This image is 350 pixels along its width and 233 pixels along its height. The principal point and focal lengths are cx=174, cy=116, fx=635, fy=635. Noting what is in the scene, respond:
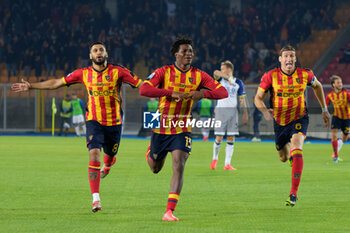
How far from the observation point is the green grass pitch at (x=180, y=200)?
22.2 ft

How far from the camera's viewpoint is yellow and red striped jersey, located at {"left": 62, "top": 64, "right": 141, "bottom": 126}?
27.6 ft

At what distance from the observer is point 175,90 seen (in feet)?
24.7

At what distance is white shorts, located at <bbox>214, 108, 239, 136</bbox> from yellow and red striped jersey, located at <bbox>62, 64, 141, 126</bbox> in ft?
18.3

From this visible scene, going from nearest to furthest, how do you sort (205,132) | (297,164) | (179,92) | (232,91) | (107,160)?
1. (179,92)
2. (297,164)
3. (107,160)
4. (232,91)
5. (205,132)

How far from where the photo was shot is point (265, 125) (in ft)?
96.0

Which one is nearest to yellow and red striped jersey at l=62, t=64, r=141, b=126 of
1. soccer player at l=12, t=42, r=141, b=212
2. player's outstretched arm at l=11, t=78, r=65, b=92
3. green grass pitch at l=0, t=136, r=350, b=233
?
soccer player at l=12, t=42, r=141, b=212

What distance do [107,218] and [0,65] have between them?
3141 centimetres

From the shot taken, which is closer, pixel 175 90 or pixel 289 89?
pixel 175 90

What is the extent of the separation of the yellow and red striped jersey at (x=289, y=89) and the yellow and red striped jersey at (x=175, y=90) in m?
1.89

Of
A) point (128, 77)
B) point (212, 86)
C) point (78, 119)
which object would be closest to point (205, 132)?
point (78, 119)

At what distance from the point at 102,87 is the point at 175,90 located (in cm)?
134

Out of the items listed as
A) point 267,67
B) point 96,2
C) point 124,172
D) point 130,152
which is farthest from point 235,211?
point 96,2

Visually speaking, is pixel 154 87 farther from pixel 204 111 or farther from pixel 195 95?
pixel 204 111

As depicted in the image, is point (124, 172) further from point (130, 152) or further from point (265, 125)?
point (265, 125)
